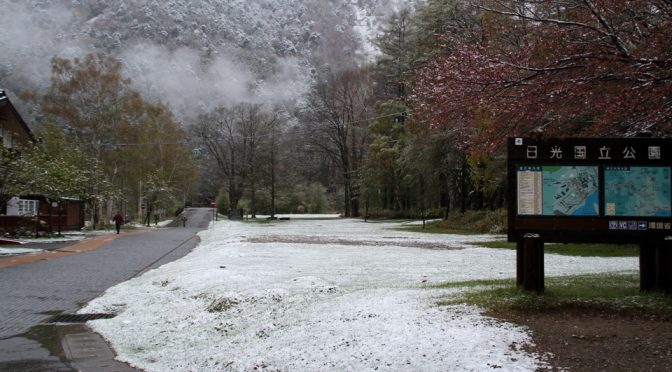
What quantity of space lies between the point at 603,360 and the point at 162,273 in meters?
11.6

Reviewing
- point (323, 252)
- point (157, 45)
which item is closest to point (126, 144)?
point (323, 252)

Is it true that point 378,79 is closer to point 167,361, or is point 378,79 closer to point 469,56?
point 469,56

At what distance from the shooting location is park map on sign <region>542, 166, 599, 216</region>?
27.6ft

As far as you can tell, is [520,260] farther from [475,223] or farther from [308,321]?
[475,223]

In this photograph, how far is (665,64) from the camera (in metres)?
8.23

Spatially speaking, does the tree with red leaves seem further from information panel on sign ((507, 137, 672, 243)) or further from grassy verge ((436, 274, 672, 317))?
grassy verge ((436, 274, 672, 317))

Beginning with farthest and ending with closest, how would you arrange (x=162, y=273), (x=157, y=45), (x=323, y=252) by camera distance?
(x=157, y=45), (x=323, y=252), (x=162, y=273)

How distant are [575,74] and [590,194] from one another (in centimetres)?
200

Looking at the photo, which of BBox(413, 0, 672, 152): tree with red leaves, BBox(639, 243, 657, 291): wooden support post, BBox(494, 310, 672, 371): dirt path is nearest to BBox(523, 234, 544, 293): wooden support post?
BBox(494, 310, 672, 371): dirt path

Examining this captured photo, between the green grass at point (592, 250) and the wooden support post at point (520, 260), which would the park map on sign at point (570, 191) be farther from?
the green grass at point (592, 250)

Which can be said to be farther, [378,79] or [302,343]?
[378,79]

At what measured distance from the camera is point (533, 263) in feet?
27.9

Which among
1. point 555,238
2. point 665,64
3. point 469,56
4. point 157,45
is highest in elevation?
point 157,45

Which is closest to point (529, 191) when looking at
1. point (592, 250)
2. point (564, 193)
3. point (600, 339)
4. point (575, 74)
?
point (564, 193)
